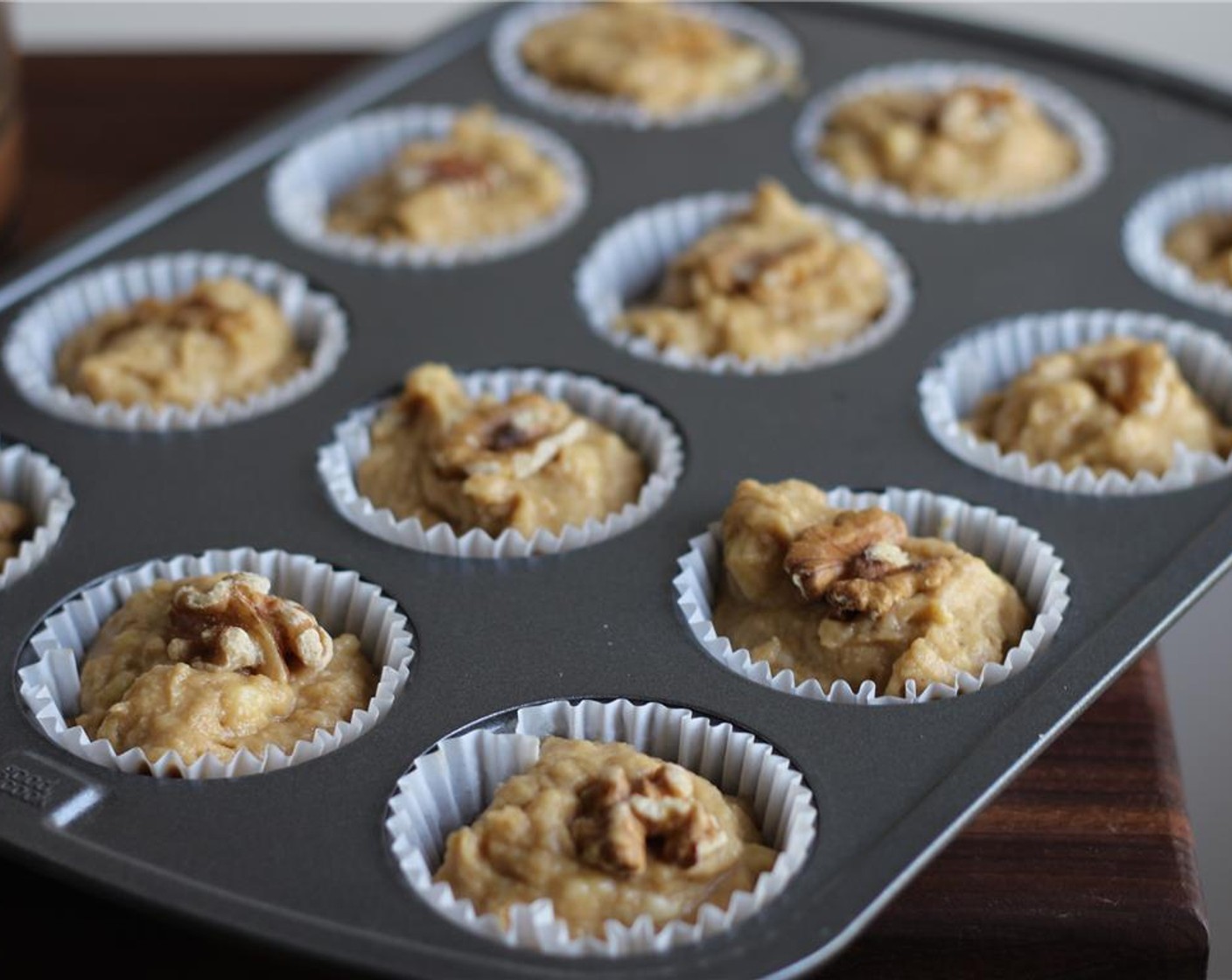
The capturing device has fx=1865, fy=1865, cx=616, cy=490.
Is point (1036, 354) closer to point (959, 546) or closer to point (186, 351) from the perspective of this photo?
point (959, 546)

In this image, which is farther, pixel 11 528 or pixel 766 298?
pixel 766 298

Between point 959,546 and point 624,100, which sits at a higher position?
point 624,100

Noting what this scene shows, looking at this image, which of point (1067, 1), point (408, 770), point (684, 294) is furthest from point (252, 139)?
point (1067, 1)

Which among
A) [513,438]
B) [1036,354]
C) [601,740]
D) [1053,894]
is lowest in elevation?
[1053,894]

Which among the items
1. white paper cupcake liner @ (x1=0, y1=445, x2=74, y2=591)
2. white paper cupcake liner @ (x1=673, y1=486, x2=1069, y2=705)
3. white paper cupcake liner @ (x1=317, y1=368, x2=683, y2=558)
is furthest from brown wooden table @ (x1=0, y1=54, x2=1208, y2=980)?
white paper cupcake liner @ (x1=317, y1=368, x2=683, y2=558)

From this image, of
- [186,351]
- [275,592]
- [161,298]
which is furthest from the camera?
[161,298]

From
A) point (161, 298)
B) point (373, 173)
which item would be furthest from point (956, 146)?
point (161, 298)
